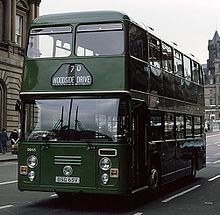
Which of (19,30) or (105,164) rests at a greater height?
(19,30)

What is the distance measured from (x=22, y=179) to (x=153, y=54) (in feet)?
14.9

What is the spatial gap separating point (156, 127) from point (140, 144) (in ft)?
4.33

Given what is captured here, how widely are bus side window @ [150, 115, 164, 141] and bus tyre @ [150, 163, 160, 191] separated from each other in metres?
0.72

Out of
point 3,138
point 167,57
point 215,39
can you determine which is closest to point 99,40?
point 167,57

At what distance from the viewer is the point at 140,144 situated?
38.5 feet

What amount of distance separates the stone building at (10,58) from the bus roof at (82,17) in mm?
24259

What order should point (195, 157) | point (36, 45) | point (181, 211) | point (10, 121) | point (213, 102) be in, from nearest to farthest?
point (181, 211)
point (36, 45)
point (195, 157)
point (10, 121)
point (213, 102)

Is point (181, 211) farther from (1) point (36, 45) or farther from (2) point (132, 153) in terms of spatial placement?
(1) point (36, 45)

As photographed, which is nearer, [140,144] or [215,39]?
[140,144]

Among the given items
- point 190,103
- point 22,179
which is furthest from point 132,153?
point 190,103

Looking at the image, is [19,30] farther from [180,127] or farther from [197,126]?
[180,127]

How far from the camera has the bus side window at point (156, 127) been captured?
12562 mm

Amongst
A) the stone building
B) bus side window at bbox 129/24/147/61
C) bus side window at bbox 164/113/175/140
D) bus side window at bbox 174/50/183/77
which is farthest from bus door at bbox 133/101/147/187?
the stone building

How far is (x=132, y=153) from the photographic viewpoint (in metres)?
11.1
